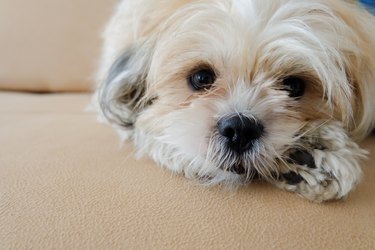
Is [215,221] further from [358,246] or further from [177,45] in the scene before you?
[177,45]

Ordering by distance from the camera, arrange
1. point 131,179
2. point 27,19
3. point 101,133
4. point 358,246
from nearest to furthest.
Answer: point 358,246 < point 131,179 < point 101,133 < point 27,19

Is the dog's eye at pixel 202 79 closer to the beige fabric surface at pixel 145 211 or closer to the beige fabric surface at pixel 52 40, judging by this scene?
the beige fabric surface at pixel 145 211

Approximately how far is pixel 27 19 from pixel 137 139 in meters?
0.89

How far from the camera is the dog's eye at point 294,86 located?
3.55 feet

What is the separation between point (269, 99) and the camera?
3.45 feet

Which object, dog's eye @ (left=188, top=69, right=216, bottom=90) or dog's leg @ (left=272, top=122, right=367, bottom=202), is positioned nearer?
dog's leg @ (left=272, top=122, right=367, bottom=202)

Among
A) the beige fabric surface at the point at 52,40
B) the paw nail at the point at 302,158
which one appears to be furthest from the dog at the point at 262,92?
→ the beige fabric surface at the point at 52,40

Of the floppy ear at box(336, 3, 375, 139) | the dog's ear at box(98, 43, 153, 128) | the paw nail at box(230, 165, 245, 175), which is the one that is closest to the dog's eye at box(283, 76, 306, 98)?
the floppy ear at box(336, 3, 375, 139)

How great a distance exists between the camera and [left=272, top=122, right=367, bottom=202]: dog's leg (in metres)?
0.92

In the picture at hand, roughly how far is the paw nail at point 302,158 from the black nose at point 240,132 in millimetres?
82

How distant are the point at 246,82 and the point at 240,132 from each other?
5.4 inches

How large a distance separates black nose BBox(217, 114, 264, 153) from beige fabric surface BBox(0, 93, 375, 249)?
0.09 meters

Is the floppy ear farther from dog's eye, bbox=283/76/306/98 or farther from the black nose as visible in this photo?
the black nose

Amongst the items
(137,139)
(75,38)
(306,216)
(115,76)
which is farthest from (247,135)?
(75,38)
